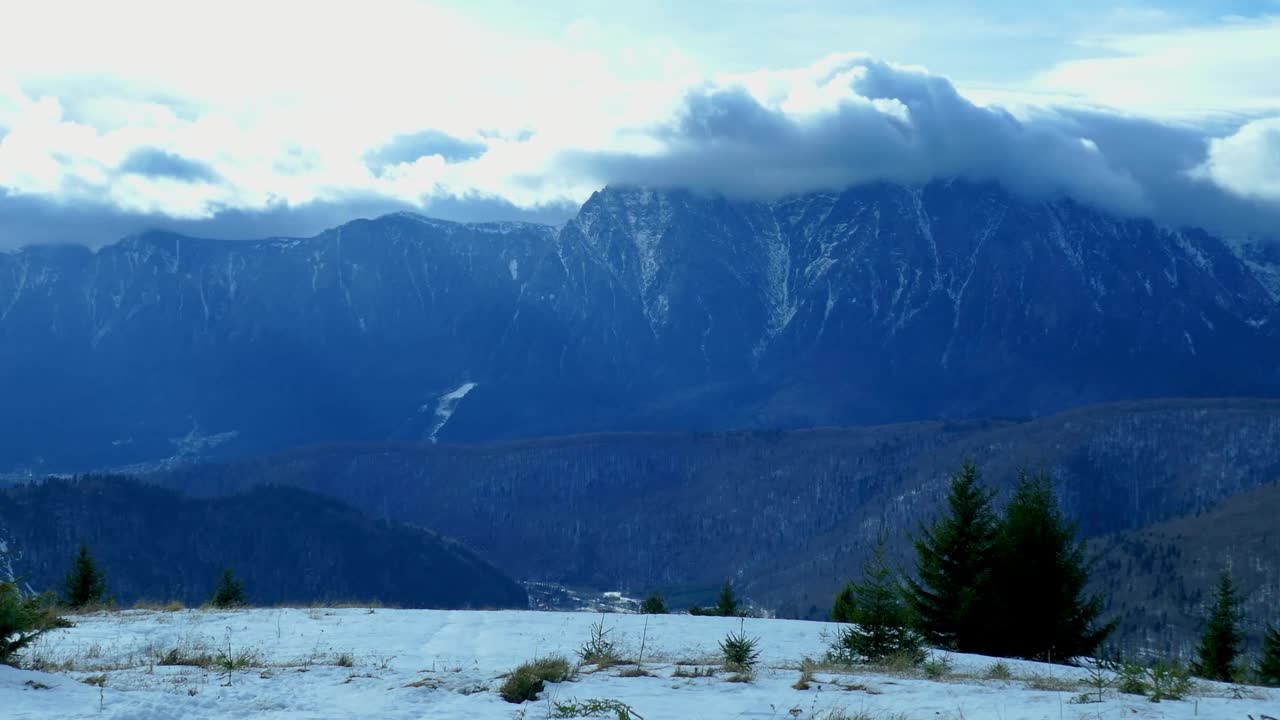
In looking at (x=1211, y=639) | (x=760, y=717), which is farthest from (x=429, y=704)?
(x=1211, y=639)

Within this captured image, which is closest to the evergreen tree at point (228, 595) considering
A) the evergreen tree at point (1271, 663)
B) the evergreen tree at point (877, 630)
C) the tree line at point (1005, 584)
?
the evergreen tree at point (877, 630)

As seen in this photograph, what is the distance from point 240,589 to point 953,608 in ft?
104

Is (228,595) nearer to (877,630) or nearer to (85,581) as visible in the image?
(85,581)

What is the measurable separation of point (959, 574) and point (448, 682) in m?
22.6

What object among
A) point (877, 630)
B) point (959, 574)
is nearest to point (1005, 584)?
point (959, 574)

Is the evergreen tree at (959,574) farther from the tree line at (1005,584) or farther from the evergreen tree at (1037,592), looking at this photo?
the evergreen tree at (1037,592)

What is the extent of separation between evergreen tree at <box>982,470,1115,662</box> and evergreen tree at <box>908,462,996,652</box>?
0.44 m

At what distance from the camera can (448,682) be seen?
20.1 m

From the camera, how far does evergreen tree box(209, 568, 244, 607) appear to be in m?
34.8

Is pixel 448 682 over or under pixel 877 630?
under

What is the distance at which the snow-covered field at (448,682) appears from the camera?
18.2 metres

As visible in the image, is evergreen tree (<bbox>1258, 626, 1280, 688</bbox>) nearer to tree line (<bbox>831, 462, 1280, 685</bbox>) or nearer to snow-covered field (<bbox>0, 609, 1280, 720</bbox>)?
tree line (<bbox>831, 462, 1280, 685</bbox>)

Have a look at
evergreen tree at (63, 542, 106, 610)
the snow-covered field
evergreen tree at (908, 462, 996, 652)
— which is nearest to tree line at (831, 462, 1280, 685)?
evergreen tree at (908, 462, 996, 652)

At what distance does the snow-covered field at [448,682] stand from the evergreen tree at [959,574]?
32.0 ft
